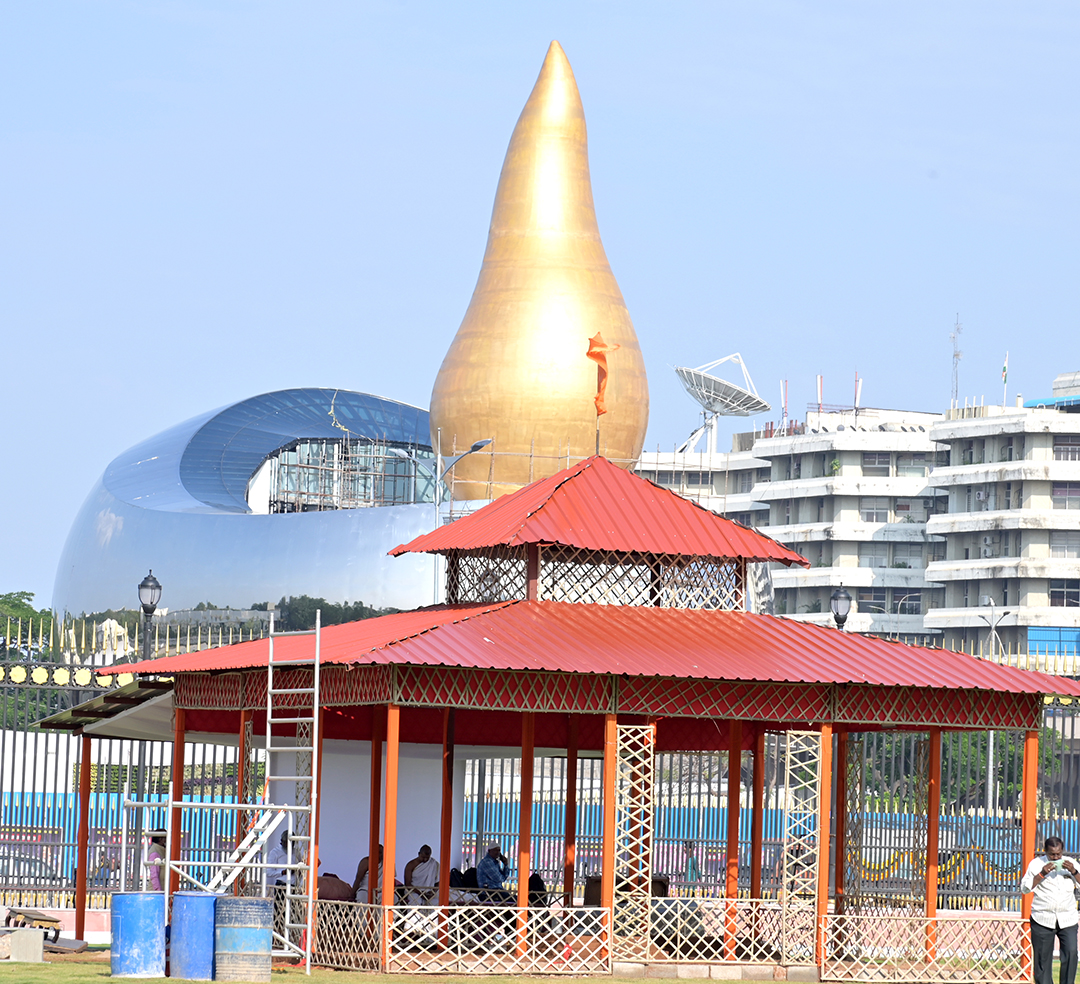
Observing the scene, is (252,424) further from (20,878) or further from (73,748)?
(20,878)

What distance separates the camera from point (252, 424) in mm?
67125

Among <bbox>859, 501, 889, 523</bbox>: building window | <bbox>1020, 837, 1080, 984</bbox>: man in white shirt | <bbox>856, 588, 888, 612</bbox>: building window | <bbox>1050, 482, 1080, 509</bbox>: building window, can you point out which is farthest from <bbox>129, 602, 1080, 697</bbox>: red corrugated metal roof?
<bbox>859, 501, 889, 523</bbox>: building window

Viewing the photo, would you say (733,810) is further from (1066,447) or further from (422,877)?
(1066,447)

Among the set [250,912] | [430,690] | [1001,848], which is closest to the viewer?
[250,912]

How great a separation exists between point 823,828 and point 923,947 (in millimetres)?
2339

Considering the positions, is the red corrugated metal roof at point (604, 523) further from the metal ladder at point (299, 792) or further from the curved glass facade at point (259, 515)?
the curved glass facade at point (259, 515)

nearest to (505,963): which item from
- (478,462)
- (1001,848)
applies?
(1001,848)

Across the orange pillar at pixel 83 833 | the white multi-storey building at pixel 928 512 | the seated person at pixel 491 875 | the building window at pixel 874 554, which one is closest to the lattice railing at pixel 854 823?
the seated person at pixel 491 875

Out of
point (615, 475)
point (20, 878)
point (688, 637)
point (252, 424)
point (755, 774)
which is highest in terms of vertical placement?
point (252, 424)

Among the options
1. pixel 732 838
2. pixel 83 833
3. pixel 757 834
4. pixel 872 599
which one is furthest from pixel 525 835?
pixel 872 599

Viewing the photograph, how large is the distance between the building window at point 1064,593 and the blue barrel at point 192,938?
9114 cm

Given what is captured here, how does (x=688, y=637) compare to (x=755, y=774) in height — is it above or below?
above

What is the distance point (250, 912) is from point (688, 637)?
6.38m

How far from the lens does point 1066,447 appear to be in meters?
107
